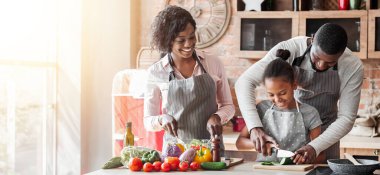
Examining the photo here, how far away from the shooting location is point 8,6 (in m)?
4.85

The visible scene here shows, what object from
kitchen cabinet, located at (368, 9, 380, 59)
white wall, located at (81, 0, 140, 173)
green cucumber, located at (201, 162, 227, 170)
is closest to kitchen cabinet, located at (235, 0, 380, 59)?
kitchen cabinet, located at (368, 9, 380, 59)

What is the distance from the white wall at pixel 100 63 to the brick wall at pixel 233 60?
0.14 meters

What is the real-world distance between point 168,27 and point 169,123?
1.66 ft

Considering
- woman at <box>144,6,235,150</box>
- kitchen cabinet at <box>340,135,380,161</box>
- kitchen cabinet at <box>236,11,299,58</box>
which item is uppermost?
kitchen cabinet at <box>236,11,299,58</box>

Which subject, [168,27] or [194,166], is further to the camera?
[168,27]

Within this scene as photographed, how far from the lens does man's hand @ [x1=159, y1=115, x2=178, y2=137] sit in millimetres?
3096

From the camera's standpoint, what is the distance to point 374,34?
4.74 m

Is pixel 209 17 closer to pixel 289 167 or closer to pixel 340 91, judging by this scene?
pixel 340 91

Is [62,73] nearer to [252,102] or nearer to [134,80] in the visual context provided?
[134,80]

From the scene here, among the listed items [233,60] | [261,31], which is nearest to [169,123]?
[261,31]

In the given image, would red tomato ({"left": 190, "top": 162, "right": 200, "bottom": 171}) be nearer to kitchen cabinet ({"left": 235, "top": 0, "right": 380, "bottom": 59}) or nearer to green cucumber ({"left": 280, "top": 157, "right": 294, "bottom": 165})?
green cucumber ({"left": 280, "top": 157, "right": 294, "bottom": 165})

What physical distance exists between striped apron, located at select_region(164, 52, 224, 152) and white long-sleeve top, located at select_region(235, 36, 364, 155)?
0.21m

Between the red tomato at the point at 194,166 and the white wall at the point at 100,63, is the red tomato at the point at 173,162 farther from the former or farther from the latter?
the white wall at the point at 100,63

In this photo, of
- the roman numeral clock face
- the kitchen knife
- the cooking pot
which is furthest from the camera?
the roman numeral clock face
